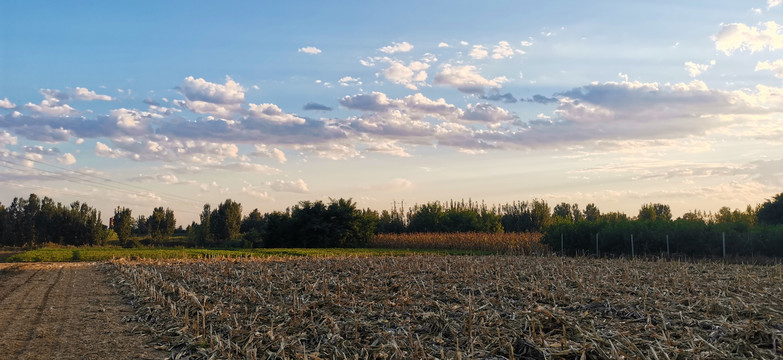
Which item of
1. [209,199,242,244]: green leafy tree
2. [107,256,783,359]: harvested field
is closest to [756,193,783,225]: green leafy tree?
[107,256,783,359]: harvested field

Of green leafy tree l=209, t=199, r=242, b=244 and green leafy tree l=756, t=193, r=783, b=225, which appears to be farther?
green leafy tree l=209, t=199, r=242, b=244

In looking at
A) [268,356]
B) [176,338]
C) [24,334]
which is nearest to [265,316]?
[176,338]

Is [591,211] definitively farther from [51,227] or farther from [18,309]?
[18,309]

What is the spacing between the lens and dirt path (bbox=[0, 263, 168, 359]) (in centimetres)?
968

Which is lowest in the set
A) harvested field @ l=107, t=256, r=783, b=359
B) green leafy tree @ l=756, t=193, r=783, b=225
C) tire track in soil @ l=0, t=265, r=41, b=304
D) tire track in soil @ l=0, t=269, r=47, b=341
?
tire track in soil @ l=0, t=265, r=41, b=304

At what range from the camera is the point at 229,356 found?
8531 mm

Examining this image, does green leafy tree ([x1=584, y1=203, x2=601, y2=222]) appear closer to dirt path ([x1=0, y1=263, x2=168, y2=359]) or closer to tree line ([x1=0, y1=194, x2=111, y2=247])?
tree line ([x1=0, y1=194, x2=111, y2=247])

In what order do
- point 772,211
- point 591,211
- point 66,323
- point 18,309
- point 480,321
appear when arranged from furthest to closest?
point 591,211, point 772,211, point 18,309, point 66,323, point 480,321

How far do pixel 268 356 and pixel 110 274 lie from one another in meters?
19.0

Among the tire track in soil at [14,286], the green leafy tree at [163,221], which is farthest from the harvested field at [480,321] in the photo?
the green leafy tree at [163,221]

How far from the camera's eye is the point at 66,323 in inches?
486

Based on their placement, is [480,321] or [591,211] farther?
[591,211]

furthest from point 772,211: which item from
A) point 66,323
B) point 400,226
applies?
point 66,323

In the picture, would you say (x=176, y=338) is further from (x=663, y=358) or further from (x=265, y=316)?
(x=663, y=358)
